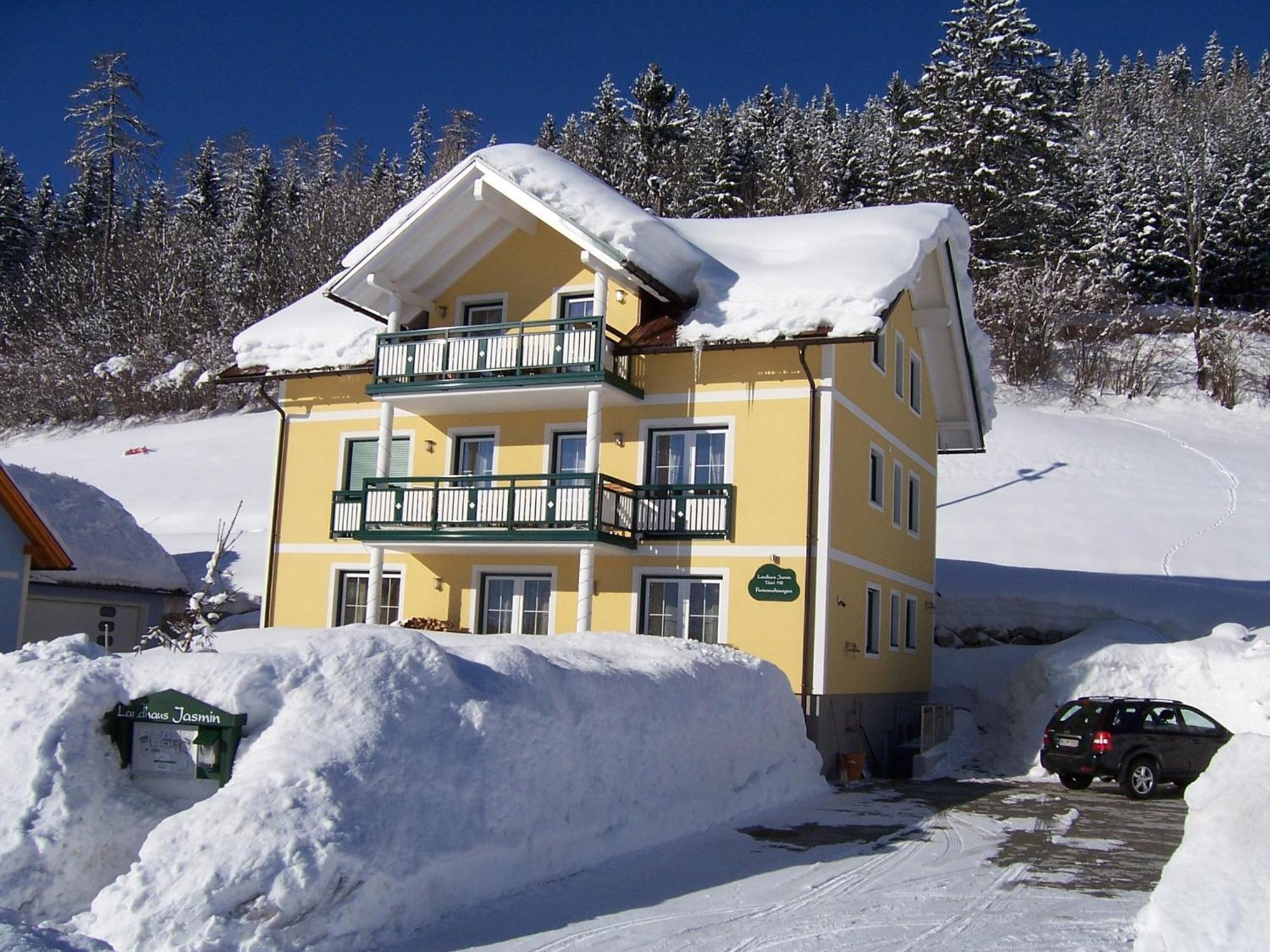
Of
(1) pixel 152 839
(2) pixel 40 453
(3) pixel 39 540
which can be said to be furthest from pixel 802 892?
(2) pixel 40 453

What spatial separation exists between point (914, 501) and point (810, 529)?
293 inches

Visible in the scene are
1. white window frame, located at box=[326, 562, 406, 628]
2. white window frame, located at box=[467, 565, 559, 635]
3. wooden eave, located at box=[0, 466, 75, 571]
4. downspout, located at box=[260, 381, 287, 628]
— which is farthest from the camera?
downspout, located at box=[260, 381, 287, 628]

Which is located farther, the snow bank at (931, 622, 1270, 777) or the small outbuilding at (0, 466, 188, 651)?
Result: the small outbuilding at (0, 466, 188, 651)

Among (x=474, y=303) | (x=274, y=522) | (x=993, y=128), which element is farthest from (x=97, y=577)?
(x=993, y=128)

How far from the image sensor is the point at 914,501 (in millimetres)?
27438

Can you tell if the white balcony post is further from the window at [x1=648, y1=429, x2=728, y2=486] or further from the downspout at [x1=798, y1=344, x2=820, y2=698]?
the downspout at [x1=798, y1=344, x2=820, y2=698]

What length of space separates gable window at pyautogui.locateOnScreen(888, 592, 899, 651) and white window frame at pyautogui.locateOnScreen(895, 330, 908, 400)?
4268mm

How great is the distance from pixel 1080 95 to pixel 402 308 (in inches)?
3642

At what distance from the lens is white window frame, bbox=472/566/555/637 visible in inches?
894

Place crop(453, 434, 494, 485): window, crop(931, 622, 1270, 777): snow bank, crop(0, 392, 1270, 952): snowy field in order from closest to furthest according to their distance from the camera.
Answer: crop(0, 392, 1270, 952): snowy field, crop(931, 622, 1270, 777): snow bank, crop(453, 434, 494, 485): window

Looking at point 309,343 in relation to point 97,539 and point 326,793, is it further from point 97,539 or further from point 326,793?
point 326,793

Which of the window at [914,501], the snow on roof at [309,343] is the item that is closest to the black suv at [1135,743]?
the window at [914,501]

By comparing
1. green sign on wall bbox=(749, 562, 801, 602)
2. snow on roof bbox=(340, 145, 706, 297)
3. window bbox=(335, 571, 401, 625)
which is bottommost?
window bbox=(335, 571, 401, 625)

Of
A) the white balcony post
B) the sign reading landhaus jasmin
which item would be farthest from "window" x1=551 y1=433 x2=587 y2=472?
the sign reading landhaus jasmin
